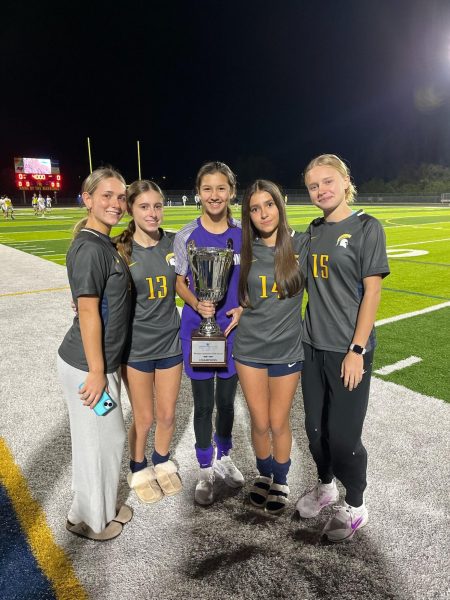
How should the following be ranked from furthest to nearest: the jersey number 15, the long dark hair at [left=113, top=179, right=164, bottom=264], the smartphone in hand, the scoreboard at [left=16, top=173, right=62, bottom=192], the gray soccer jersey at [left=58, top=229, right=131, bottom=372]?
1. the scoreboard at [left=16, top=173, right=62, bottom=192]
2. the long dark hair at [left=113, top=179, right=164, bottom=264]
3. the jersey number 15
4. the smartphone in hand
5. the gray soccer jersey at [left=58, top=229, right=131, bottom=372]

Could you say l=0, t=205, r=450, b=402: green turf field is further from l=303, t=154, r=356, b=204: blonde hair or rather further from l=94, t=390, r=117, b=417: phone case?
l=94, t=390, r=117, b=417: phone case

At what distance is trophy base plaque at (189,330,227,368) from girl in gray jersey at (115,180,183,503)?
255mm

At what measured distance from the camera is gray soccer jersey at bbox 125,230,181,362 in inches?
100

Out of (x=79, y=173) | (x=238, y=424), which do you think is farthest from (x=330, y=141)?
(x=238, y=424)

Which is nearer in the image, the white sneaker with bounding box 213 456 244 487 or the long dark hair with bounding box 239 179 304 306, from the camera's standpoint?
the long dark hair with bounding box 239 179 304 306

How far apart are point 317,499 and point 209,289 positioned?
4.45ft

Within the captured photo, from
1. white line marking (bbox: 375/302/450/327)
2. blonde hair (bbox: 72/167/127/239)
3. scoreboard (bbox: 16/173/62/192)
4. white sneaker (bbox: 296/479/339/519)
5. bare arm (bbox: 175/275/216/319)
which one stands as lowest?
white sneaker (bbox: 296/479/339/519)

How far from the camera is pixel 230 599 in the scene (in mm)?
1953

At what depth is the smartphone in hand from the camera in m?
2.17

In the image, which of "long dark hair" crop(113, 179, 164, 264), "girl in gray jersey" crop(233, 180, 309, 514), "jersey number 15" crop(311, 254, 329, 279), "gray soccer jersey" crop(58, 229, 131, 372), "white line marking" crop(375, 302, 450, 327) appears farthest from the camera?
"white line marking" crop(375, 302, 450, 327)

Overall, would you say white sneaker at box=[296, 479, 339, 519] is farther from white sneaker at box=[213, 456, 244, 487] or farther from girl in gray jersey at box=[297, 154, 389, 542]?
white sneaker at box=[213, 456, 244, 487]

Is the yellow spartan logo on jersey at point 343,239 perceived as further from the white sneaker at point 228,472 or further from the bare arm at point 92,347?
the white sneaker at point 228,472

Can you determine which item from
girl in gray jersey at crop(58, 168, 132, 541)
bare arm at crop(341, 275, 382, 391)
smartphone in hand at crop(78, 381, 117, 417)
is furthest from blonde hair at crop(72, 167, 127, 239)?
bare arm at crop(341, 275, 382, 391)

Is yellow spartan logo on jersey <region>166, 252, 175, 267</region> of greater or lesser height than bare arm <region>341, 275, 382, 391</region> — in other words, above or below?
above
